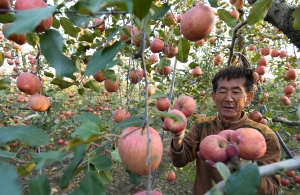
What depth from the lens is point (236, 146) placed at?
0.70 m

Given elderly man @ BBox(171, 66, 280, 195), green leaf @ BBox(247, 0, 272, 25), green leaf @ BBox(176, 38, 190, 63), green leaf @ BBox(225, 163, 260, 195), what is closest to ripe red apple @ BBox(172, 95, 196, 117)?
elderly man @ BBox(171, 66, 280, 195)

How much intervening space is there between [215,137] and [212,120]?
103 centimetres

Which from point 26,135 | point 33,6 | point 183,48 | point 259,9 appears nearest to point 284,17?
point 259,9

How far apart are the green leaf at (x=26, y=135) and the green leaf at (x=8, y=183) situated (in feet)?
0.26

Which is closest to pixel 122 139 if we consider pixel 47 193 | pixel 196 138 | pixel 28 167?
pixel 47 193

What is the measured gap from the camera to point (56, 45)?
24.2 inches

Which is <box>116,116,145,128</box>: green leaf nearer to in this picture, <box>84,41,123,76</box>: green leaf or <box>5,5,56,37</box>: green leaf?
<box>84,41,123,76</box>: green leaf

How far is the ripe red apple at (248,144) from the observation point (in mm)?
652

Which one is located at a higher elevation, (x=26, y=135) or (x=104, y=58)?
(x=104, y=58)

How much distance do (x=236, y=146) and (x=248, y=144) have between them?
5 centimetres

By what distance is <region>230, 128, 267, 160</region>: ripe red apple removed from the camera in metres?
0.65

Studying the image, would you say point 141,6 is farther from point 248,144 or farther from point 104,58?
point 248,144

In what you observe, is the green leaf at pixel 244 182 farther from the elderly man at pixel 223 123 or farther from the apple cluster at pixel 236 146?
the elderly man at pixel 223 123

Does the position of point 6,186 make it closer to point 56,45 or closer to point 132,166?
point 132,166
